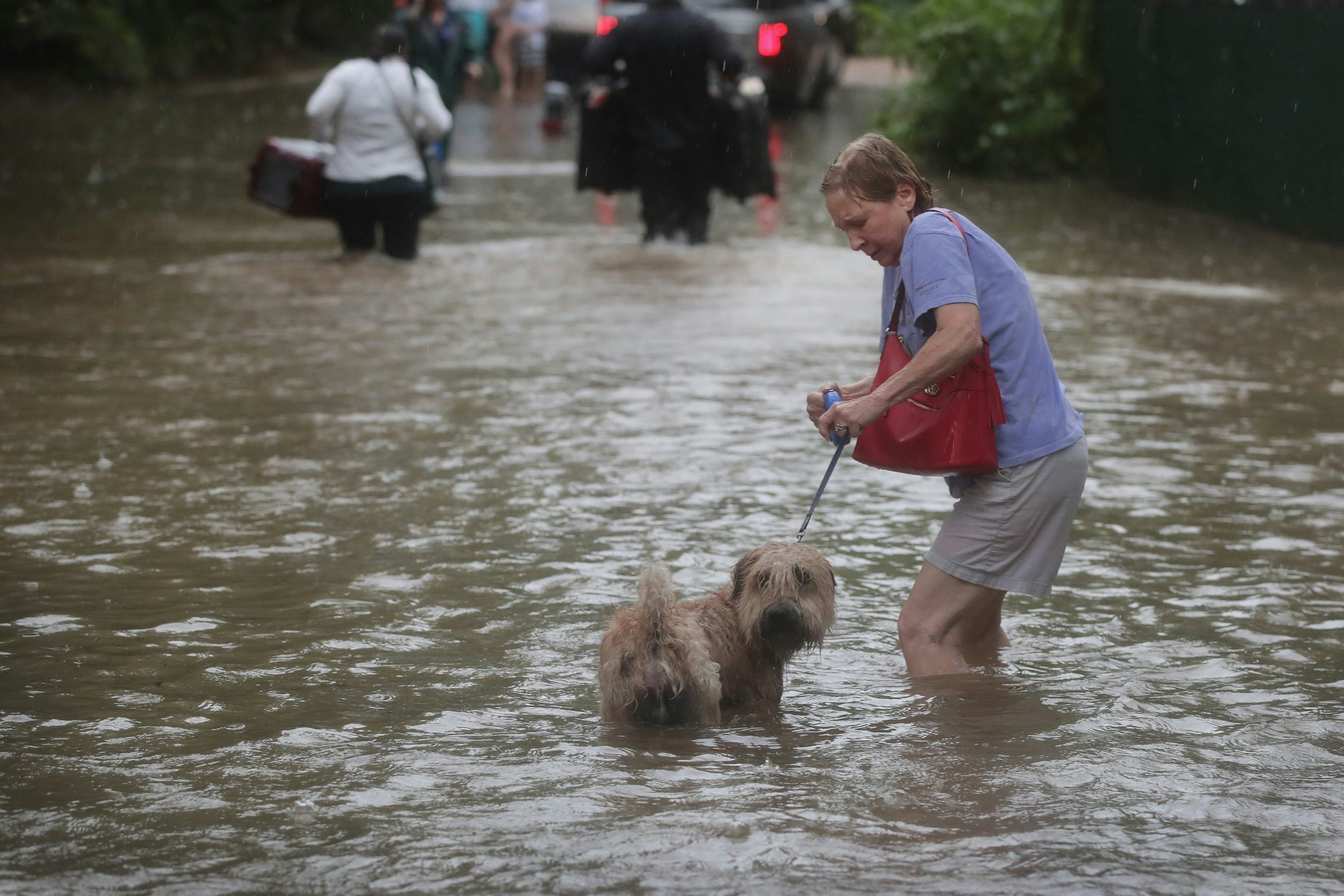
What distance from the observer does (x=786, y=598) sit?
4.87 meters

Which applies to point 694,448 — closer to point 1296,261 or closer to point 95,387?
point 95,387

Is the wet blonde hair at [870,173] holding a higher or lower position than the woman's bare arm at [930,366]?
higher

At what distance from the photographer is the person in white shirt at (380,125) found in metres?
13.5

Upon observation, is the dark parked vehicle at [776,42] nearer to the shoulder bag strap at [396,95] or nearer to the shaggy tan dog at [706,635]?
the shoulder bag strap at [396,95]

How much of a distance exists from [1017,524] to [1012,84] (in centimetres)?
1737

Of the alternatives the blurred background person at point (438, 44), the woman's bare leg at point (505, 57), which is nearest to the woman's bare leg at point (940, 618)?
the blurred background person at point (438, 44)

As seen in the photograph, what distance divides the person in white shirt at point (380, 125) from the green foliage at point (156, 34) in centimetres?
1780

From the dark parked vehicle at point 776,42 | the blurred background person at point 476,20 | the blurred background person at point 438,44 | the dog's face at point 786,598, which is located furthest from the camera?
the dark parked vehicle at point 776,42

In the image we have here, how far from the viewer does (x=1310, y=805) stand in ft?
14.7

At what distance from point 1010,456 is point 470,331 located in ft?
23.4

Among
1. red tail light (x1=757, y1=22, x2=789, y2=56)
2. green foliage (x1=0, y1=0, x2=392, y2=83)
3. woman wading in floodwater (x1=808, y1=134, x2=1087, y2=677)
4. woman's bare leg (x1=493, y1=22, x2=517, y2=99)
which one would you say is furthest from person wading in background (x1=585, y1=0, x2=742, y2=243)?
woman's bare leg (x1=493, y1=22, x2=517, y2=99)

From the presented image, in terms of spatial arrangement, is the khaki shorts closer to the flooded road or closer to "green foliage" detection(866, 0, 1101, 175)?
the flooded road

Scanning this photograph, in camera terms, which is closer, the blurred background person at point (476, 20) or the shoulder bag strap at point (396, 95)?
the shoulder bag strap at point (396, 95)

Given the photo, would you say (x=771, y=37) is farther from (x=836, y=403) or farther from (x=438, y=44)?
(x=836, y=403)
